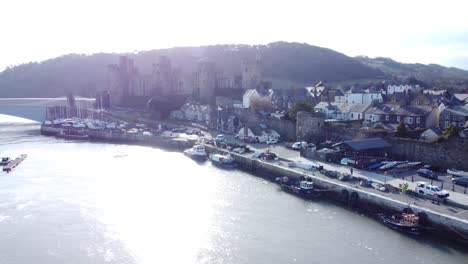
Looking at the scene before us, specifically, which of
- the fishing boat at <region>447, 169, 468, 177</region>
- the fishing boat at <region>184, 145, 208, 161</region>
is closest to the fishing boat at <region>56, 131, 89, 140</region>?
the fishing boat at <region>184, 145, 208, 161</region>

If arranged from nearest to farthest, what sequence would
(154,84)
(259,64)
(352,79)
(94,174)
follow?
(94,174) → (259,64) → (154,84) → (352,79)

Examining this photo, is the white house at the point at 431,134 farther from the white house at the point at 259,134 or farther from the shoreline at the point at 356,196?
the white house at the point at 259,134

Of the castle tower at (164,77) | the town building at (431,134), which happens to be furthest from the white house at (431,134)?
the castle tower at (164,77)

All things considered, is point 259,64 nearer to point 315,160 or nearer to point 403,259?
point 315,160

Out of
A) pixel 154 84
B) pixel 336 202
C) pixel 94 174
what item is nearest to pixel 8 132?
pixel 154 84

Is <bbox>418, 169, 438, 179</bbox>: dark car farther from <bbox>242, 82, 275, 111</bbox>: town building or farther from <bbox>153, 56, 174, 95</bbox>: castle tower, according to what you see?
<bbox>153, 56, 174, 95</bbox>: castle tower

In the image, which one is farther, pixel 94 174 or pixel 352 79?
pixel 352 79
